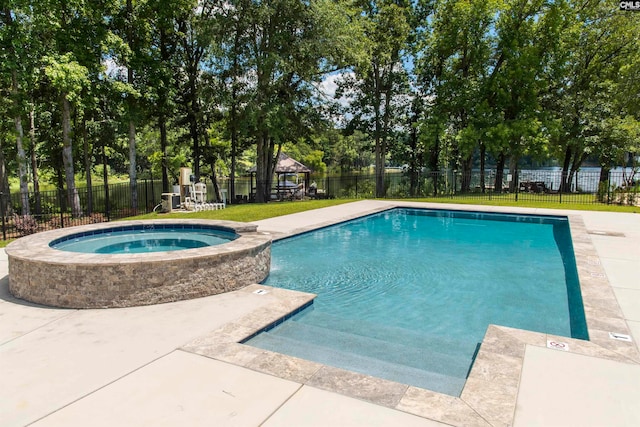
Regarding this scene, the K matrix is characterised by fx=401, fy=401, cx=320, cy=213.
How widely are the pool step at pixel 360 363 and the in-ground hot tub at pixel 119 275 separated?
145cm

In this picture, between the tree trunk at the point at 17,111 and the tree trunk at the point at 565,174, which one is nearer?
the tree trunk at the point at 17,111

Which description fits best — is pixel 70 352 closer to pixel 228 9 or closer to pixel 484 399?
pixel 484 399

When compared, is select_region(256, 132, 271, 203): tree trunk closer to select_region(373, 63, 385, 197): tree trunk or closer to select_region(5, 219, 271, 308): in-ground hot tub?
select_region(373, 63, 385, 197): tree trunk

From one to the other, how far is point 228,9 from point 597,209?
49.3 ft

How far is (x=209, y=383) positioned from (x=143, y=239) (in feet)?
16.0

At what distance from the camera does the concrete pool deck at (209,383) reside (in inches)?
100

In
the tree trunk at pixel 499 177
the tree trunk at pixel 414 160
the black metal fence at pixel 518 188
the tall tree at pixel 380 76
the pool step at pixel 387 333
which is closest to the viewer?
the pool step at pixel 387 333

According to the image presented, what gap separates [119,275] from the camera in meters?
4.60

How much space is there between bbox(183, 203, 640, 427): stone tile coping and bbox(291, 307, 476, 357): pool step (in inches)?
8.8

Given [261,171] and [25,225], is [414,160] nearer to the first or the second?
[261,171]

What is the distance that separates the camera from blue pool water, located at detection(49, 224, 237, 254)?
6.49 m

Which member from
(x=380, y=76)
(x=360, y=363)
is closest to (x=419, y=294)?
(x=360, y=363)

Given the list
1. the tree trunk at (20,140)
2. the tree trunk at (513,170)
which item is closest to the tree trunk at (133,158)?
the tree trunk at (20,140)

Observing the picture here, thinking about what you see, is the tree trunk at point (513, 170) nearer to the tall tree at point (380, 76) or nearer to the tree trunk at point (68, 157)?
the tall tree at point (380, 76)
